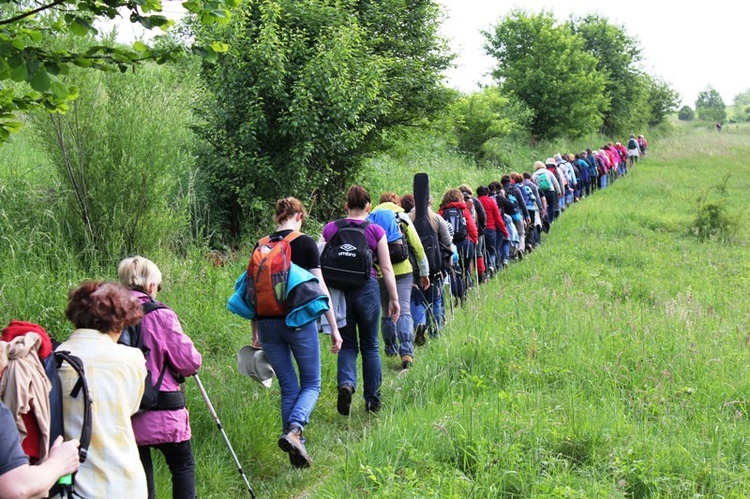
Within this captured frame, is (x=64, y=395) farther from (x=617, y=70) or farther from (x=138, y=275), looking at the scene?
(x=617, y=70)

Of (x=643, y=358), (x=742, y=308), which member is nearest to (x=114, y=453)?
(x=643, y=358)

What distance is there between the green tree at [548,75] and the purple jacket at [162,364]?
118 ft

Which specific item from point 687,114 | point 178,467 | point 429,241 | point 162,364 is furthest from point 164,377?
point 687,114

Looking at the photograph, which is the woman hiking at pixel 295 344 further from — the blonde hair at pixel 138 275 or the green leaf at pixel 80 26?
the green leaf at pixel 80 26

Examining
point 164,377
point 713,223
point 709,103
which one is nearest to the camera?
point 164,377

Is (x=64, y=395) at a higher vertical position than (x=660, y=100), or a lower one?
lower


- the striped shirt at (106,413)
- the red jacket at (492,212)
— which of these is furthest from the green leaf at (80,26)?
the red jacket at (492,212)

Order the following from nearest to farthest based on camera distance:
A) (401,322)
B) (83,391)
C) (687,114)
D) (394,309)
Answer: (83,391)
(394,309)
(401,322)
(687,114)

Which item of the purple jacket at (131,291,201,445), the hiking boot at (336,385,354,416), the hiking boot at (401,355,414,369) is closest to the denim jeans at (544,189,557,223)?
the hiking boot at (401,355,414,369)

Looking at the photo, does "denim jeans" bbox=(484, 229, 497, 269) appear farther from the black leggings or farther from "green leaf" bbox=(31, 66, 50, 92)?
"green leaf" bbox=(31, 66, 50, 92)

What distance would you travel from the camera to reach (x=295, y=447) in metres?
5.58

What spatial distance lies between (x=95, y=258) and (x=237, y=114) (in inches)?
165

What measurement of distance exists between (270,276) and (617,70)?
1965 inches

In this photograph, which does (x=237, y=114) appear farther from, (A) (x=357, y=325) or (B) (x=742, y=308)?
(B) (x=742, y=308)
